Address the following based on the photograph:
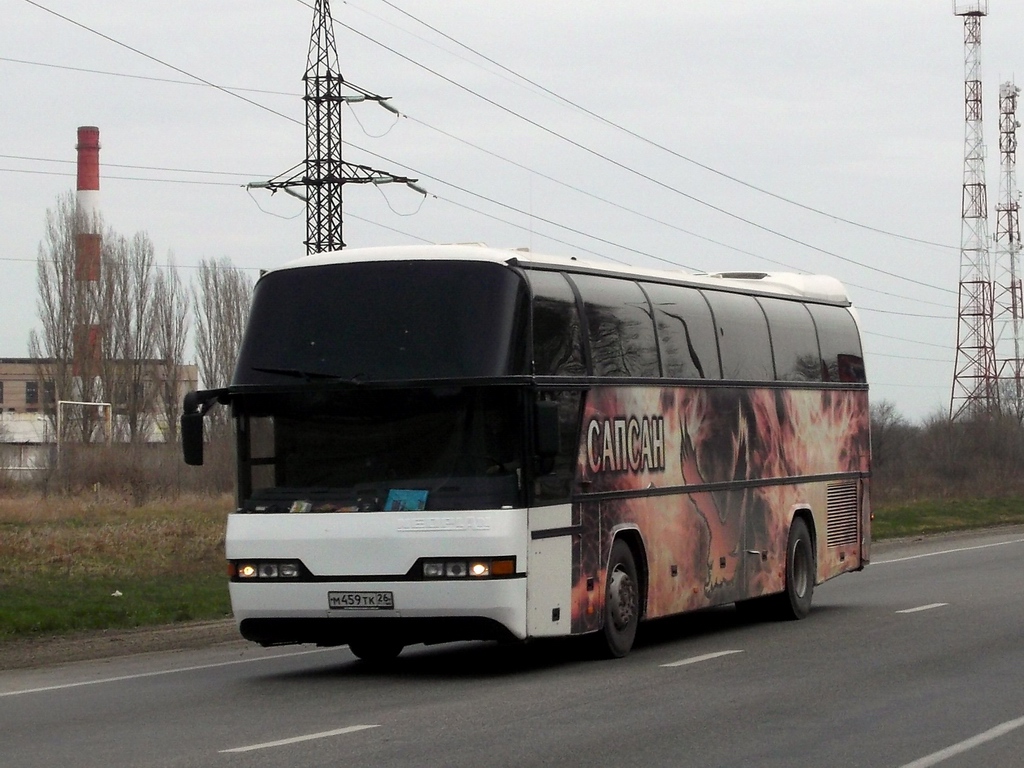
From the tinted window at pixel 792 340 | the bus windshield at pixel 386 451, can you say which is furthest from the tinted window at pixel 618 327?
the tinted window at pixel 792 340

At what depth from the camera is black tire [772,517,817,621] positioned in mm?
18812

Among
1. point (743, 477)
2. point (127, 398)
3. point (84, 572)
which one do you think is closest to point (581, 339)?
point (743, 477)

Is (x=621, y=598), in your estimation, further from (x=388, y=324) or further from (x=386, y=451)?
(x=388, y=324)

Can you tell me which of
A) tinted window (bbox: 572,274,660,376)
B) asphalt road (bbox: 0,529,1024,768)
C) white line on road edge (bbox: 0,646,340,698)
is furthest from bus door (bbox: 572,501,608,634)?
white line on road edge (bbox: 0,646,340,698)

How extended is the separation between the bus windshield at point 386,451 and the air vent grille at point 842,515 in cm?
791

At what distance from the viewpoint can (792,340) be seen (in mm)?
19344

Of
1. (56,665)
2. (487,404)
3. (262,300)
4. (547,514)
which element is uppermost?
(262,300)

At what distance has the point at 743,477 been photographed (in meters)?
17.7

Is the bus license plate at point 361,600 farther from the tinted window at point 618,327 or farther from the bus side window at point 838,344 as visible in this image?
the bus side window at point 838,344

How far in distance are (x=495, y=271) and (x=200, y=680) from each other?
398cm

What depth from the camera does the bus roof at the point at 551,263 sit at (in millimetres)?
13789

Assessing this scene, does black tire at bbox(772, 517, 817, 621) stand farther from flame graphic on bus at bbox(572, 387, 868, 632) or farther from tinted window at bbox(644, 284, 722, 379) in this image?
tinted window at bbox(644, 284, 722, 379)

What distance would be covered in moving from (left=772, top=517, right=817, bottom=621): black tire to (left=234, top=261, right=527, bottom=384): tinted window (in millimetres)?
6521

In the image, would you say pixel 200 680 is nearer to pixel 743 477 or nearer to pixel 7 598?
pixel 743 477
